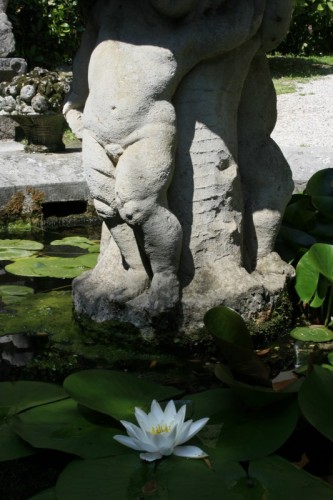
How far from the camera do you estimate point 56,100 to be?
4742 millimetres

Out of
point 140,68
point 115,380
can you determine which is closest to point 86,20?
point 140,68

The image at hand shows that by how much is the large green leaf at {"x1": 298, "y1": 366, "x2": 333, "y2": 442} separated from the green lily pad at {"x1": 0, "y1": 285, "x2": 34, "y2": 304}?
1457 millimetres

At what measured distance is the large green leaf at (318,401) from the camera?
1.82 metres

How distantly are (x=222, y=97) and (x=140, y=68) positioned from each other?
321 mm

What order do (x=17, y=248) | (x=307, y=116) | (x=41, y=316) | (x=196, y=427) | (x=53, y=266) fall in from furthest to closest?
(x=307, y=116)
(x=17, y=248)
(x=53, y=266)
(x=41, y=316)
(x=196, y=427)

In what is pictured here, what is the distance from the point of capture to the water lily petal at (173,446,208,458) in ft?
5.81

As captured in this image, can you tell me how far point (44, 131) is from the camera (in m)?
4.84

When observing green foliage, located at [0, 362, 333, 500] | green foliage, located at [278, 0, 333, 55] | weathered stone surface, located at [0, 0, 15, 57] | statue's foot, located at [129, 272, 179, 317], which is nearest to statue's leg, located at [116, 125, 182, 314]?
statue's foot, located at [129, 272, 179, 317]

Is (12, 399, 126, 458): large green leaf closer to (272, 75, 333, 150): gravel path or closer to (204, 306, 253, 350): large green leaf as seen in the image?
(204, 306, 253, 350): large green leaf

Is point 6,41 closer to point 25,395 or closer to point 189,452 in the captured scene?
point 25,395

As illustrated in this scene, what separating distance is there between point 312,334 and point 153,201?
70cm

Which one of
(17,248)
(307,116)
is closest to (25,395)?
(17,248)

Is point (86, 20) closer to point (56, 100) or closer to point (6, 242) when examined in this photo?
point (6, 242)

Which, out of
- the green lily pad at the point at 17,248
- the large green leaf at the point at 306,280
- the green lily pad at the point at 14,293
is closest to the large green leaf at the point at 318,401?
the large green leaf at the point at 306,280
